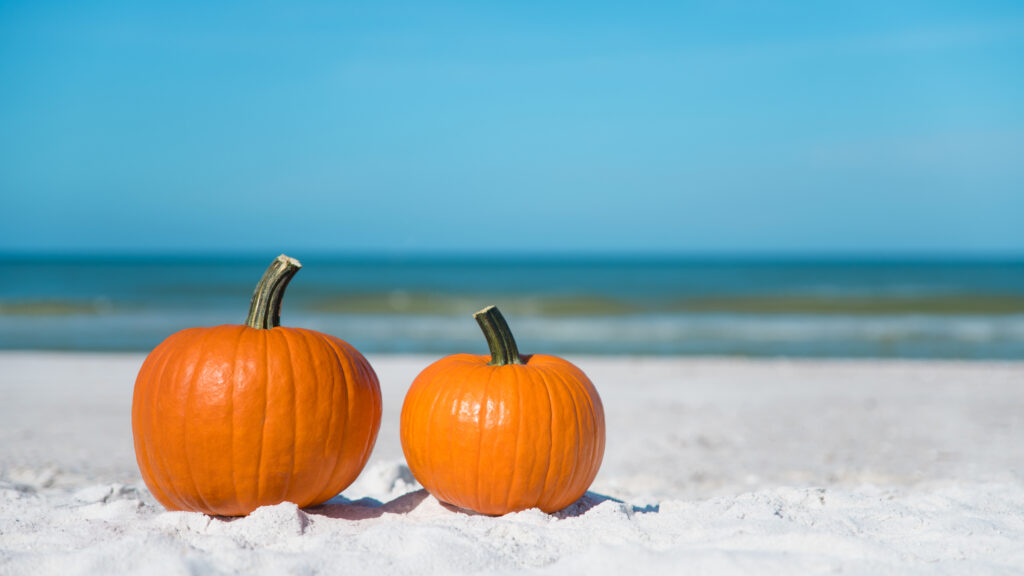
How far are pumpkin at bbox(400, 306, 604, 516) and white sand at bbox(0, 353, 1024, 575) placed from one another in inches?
4.5

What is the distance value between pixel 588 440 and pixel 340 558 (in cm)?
102

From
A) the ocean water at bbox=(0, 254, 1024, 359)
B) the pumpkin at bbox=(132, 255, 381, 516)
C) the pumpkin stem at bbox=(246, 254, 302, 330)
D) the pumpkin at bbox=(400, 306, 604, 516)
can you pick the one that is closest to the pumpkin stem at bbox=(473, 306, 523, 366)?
the pumpkin at bbox=(400, 306, 604, 516)

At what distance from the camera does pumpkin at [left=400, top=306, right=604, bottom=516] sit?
2973 millimetres

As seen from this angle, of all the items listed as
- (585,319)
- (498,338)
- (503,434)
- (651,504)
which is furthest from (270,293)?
(585,319)

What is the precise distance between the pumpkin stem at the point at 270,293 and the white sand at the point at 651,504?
706 mm

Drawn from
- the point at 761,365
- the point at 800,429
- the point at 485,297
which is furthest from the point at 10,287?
the point at 800,429

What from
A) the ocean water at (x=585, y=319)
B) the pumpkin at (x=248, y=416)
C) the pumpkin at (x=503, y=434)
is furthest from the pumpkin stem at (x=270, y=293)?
the ocean water at (x=585, y=319)

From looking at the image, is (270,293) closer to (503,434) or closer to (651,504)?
(503,434)

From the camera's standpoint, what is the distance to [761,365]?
414 inches

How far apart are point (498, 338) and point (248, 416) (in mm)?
968

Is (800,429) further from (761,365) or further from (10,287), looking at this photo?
(10,287)

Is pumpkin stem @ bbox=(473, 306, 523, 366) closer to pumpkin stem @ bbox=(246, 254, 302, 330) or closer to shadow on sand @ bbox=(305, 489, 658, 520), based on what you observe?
shadow on sand @ bbox=(305, 489, 658, 520)

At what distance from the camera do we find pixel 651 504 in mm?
3895

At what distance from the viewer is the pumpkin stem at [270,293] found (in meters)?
3.05
